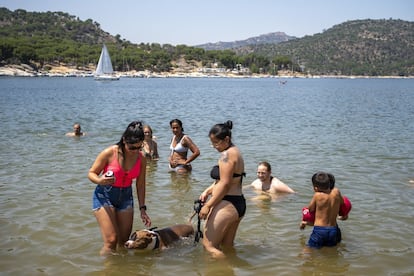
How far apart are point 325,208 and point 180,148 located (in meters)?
5.48

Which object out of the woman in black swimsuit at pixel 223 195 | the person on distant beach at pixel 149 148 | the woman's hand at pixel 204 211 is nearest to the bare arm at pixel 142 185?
the woman in black swimsuit at pixel 223 195

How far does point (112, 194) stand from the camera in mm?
5805

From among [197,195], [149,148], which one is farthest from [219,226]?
[149,148]

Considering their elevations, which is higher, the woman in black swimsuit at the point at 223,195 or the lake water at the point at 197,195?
the woman in black swimsuit at the point at 223,195

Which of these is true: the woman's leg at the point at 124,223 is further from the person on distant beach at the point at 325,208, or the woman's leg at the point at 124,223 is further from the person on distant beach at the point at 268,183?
the person on distant beach at the point at 268,183

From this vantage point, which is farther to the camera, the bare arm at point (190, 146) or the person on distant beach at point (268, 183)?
the bare arm at point (190, 146)

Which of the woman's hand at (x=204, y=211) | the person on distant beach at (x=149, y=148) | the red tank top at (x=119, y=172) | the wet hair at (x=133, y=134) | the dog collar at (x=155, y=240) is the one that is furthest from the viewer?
the person on distant beach at (x=149, y=148)

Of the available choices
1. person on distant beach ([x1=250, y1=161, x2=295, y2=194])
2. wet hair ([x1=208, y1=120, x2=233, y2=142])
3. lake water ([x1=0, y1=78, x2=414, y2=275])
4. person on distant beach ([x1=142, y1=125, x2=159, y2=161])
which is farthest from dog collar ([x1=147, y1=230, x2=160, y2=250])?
person on distant beach ([x1=142, y1=125, x2=159, y2=161])

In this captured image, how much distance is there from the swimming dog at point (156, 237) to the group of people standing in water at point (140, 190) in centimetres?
18

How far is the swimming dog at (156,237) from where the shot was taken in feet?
19.5

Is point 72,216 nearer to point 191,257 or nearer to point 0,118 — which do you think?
point 191,257

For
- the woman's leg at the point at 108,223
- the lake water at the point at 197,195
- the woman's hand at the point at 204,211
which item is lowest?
the lake water at the point at 197,195

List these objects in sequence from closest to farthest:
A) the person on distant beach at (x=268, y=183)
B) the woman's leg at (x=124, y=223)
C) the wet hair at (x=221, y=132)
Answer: the wet hair at (x=221, y=132), the woman's leg at (x=124, y=223), the person on distant beach at (x=268, y=183)

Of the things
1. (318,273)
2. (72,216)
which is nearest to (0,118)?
(72,216)
